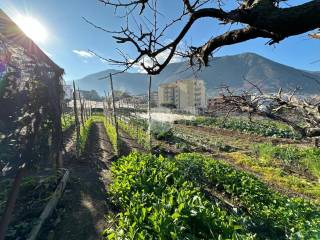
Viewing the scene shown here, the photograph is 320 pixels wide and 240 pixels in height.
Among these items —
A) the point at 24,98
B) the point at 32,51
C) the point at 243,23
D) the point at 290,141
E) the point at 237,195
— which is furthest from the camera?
the point at 290,141

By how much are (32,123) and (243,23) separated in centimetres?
377

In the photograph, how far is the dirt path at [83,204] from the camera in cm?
693

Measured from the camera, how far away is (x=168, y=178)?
804 cm

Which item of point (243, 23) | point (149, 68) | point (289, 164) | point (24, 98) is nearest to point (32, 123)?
point (24, 98)

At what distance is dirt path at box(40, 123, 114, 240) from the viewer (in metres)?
6.93

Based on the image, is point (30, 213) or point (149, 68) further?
point (30, 213)

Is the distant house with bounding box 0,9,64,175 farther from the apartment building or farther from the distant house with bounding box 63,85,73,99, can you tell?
the apartment building

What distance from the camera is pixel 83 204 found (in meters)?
8.65

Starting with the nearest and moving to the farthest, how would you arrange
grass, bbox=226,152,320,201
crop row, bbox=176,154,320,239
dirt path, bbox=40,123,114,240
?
1. crop row, bbox=176,154,320,239
2. dirt path, bbox=40,123,114,240
3. grass, bbox=226,152,320,201

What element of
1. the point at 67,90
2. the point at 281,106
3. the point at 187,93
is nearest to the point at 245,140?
the point at 281,106

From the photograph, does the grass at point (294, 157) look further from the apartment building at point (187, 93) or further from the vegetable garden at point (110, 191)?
the apartment building at point (187, 93)

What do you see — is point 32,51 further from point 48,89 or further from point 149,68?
point 149,68

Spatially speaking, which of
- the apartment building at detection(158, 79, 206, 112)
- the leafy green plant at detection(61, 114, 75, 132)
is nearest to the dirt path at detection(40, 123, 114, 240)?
the leafy green plant at detection(61, 114, 75, 132)

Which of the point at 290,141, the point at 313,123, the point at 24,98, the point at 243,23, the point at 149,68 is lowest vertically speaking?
the point at 290,141
